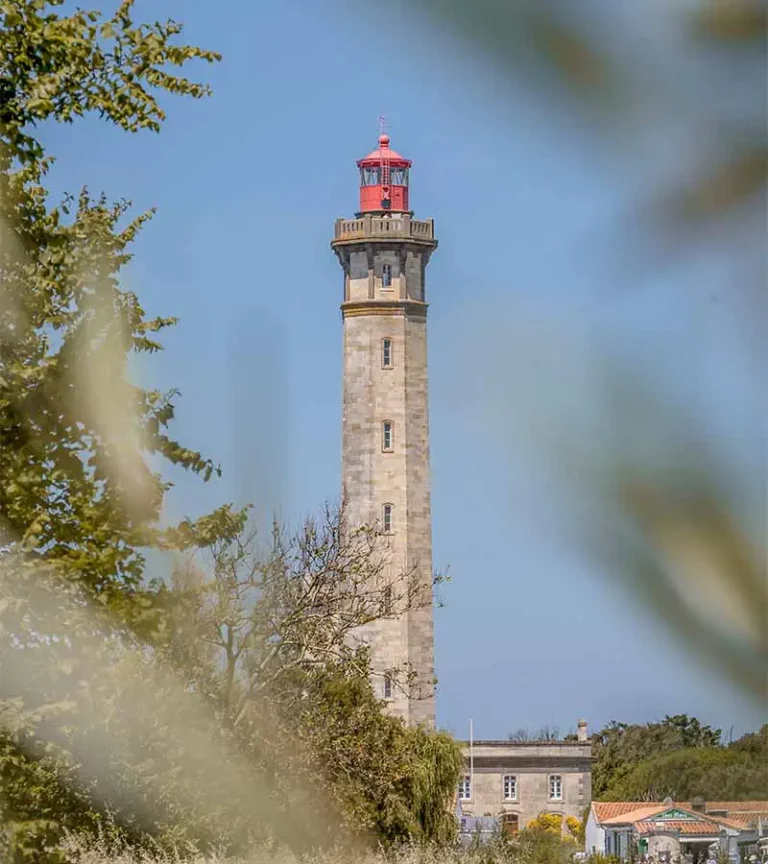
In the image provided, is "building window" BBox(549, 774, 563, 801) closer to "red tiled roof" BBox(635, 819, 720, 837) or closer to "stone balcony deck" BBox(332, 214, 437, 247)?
"stone balcony deck" BBox(332, 214, 437, 247)

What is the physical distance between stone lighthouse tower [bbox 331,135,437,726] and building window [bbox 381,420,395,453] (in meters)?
0.03

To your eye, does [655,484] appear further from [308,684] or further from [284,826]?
[308,684]

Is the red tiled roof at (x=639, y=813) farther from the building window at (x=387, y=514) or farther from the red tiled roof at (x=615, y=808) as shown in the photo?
the building window at (x=387, y=514)

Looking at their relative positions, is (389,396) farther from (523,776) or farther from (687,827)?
(687,827)

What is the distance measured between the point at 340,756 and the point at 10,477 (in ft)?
47.0

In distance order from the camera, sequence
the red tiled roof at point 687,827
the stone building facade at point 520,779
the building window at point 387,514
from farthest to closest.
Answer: the stone building facade at point 520,779 < the building window at point 387,514 < the red tiled roof at point 687,827

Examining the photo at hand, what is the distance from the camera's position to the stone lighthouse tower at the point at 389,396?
151 feet

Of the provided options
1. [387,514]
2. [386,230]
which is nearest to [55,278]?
[387,514]

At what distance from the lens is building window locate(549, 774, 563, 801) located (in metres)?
64.3

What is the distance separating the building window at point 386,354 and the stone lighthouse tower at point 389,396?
0.03 meters

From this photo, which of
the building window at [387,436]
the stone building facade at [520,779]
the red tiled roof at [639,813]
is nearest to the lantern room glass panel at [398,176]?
the building window at [387,436]

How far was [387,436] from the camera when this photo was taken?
47.1 metres

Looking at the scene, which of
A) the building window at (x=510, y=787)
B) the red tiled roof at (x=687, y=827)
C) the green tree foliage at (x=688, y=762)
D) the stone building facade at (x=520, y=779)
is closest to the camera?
the green tree foliage at (x=688, y=762)

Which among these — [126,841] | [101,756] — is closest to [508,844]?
[126,841]
